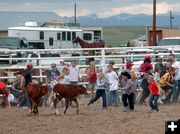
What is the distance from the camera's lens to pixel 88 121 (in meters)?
14.1

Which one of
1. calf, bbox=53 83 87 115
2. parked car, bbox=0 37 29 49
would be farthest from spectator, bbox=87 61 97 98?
parked car, bbox=0 37 29 49

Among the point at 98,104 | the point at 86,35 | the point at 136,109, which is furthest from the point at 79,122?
the point at 86,35

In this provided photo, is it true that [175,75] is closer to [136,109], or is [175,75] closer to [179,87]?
[179,87]

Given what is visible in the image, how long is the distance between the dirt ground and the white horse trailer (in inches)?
729

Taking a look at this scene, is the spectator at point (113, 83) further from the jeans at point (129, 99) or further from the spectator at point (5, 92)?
the spectator at point (5, 92)

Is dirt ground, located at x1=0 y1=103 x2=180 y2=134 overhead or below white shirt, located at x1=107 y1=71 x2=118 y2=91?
below

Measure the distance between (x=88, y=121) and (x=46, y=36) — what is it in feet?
72.8

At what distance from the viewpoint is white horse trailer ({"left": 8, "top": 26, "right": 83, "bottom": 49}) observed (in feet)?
117

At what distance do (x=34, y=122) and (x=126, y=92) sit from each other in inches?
132

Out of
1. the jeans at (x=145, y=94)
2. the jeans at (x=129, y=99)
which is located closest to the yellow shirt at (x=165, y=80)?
the jeans at (x=145, y=94)

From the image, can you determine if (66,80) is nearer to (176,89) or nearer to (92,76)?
(92,76)

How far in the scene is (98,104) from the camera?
1914cm

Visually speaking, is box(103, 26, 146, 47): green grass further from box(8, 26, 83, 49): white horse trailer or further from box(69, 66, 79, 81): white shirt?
box(69, 66, 79, 81): white shirt

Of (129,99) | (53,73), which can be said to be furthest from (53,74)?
(129,99)
